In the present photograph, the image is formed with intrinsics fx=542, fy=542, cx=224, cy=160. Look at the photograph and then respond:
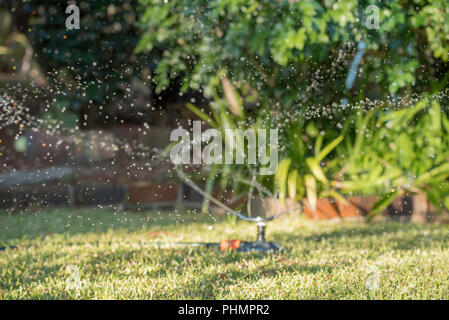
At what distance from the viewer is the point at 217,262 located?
9.62 feet

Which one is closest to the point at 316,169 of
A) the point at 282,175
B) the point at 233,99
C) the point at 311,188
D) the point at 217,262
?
the point at 311,188

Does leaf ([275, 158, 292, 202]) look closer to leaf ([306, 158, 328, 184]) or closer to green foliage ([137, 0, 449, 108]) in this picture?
leaf ([306, 158, 328, 184])

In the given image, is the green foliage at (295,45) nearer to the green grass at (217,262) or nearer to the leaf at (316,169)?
the leaf at (316,169)

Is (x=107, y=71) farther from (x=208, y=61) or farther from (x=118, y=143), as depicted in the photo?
(x=208, y=61)

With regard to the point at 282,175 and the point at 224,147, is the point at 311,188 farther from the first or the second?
the point at 224,147

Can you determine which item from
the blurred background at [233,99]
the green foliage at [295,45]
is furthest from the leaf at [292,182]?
the green foliage at [295,45]

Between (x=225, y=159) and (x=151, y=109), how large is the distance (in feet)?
4.18

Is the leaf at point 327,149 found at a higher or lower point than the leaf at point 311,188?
higher

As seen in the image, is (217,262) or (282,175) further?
(282,175)
